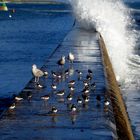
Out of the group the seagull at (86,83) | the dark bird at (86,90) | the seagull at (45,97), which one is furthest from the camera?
the seagull at (86,83)

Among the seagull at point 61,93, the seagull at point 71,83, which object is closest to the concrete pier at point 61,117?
the seagull at point 61,93

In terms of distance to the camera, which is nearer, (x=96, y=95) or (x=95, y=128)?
(x=95, y=128)

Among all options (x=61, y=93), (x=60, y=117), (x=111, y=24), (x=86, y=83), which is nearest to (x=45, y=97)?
(x=61, y=93)

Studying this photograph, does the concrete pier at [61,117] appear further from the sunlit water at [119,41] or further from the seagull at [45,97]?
the sunlit water at [119,41]

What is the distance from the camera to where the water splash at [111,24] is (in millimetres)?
38650

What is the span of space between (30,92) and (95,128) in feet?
16.7

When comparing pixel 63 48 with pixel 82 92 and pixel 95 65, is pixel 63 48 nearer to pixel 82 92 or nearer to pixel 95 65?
pixel 95 65

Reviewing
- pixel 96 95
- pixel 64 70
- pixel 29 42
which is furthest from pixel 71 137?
pixel 29 42

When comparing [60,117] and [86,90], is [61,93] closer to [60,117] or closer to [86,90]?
[86,90]

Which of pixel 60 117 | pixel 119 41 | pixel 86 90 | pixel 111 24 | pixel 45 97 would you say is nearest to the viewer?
pixel 60 117

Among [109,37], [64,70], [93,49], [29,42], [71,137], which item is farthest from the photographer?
[29,42]

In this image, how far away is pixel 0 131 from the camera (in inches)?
543

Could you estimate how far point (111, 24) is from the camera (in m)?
49.1

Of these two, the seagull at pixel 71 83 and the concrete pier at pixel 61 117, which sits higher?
the seagull at pixel 71 83
